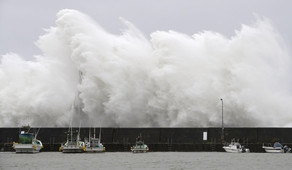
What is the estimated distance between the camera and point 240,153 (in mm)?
57969

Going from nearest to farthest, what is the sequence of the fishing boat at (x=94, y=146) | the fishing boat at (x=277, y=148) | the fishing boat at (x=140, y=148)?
the fishing boat at (x=277, y=148)
the fishing boat at (x=140, y=148)
the fishing boat at (x=94, y=146)

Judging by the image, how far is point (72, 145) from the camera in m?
58.3

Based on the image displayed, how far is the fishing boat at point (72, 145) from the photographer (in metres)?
58.1

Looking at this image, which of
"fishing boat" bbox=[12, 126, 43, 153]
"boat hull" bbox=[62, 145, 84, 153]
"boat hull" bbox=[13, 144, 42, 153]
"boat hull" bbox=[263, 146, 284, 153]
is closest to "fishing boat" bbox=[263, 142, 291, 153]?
"boat hull" bbox=[263, 146, 284, 153]

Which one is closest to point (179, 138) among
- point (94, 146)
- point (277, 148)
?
point (94, 146)

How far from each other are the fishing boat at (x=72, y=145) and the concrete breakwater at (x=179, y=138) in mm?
3256

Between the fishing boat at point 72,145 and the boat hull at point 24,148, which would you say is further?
the boat hull at point 24,148

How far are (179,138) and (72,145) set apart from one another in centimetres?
1083

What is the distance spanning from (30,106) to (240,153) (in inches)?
1064

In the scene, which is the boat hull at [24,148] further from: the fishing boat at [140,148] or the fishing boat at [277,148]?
the fishing boat at [277,148]

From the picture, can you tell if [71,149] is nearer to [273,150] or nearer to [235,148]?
[235,148]

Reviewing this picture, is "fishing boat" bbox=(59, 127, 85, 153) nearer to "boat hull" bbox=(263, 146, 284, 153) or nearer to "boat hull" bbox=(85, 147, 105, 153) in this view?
"boat hull" bbox=(85, 147, 105, 153)

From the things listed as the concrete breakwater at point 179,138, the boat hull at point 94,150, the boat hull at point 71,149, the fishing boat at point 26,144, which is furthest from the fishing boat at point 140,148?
the fishing boat at point 26,144
